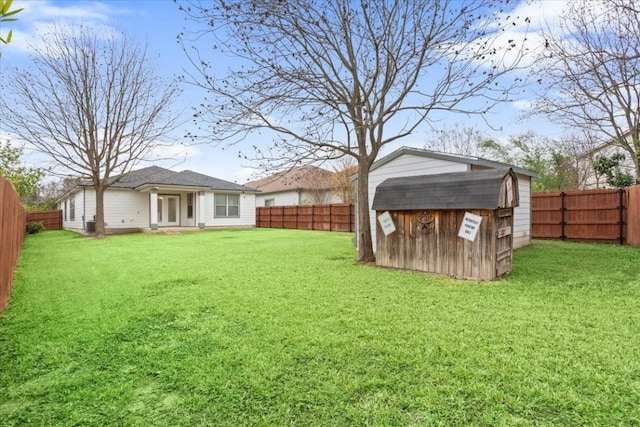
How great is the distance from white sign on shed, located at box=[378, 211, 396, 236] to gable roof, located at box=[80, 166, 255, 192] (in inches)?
568

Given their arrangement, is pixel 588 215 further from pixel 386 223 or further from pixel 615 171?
pixel 386 223

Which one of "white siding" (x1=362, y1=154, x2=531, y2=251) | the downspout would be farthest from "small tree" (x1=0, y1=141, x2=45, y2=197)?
"white siding" (x1=362, y1=154, x2=531, y2=251)

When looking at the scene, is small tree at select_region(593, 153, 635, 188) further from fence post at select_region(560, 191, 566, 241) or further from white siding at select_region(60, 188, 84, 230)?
white siding at select_region(60, 188, 84, 230)

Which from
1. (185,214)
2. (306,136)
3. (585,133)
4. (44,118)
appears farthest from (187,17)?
(585,133)

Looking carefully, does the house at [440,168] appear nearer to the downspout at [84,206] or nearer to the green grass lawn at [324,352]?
the green grass lawn at [324,352]

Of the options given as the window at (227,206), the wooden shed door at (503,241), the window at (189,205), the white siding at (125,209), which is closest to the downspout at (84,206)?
the white siding at (125,209)

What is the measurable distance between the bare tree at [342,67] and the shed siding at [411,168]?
4.51 ft

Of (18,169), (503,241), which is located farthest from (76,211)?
(503,241)

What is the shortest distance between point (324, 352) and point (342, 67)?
22.1 feet

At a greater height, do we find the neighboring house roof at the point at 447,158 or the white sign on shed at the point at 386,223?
the neighboring house roof at the point at 447,158

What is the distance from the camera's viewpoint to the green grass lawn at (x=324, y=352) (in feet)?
7.23

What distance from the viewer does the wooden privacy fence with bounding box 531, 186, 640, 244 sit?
991 centimetres

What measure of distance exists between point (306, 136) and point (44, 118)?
13616 mm

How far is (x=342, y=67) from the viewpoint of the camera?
7.90 m
